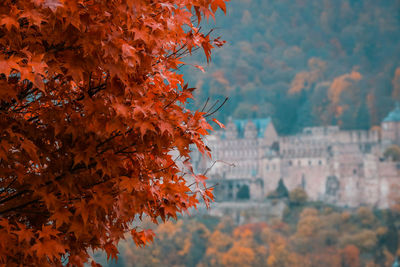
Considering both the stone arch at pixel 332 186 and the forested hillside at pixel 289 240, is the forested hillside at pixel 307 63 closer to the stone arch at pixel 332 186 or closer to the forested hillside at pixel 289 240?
the stone arch at pixel 332 186

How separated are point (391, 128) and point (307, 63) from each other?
7146 millimetres

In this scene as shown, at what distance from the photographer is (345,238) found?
83.5 ft

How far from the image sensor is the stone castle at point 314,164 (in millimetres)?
27422

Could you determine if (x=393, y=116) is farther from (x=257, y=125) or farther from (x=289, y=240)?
(x=289, y=240)

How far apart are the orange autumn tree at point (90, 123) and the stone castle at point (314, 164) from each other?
24.6 m

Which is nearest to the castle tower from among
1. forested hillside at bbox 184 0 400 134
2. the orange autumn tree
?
forested hillside at bbox 184 0 400 134

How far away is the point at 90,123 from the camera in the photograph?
1849mm

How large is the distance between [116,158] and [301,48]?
34026 mm

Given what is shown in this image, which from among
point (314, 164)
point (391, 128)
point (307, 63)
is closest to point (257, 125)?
point (314, 164)

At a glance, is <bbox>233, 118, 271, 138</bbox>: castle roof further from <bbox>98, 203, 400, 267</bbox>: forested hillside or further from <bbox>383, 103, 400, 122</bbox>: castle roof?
<bbox>383, 103, 400, 122</bbox>: castle roof

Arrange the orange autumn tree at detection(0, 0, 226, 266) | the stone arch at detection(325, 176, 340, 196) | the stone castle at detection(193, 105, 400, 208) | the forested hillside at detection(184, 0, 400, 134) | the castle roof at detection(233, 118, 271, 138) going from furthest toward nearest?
the forested hillside at detection(184, 0, 400, 134) < the castle roof at detection(233, 118, 271, 138) < the stone arch at detection(325, 176, 340, 196) < the stone castle at detection(193, 105, 400, 208) < the orange autumn tree at detection(0, 0, 226, 266)

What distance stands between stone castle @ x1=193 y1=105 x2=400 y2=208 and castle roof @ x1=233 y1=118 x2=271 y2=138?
0.24 feet

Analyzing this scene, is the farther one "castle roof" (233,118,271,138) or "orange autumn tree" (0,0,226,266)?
"castle roof" (233,118,271,138)

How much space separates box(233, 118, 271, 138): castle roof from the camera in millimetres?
29766
